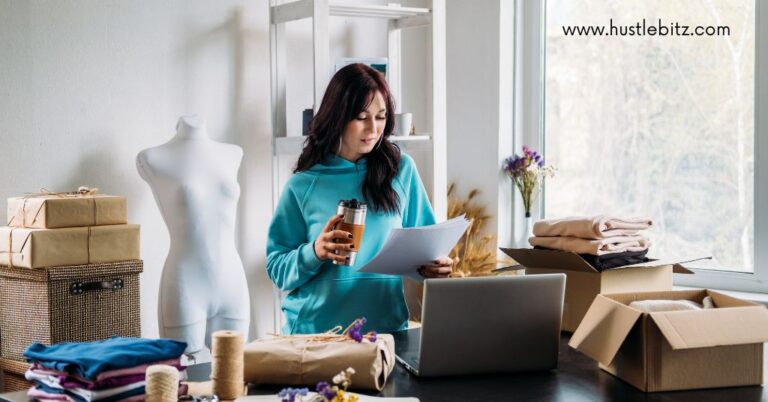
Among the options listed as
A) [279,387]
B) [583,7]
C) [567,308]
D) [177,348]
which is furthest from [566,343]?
[583,7]

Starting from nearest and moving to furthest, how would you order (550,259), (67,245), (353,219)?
1. (353,219)
2. (550,259)
3. (67,245)

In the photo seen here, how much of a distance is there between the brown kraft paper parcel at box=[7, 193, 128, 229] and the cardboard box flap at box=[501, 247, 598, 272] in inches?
51.0

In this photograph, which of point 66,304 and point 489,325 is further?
point 66,304

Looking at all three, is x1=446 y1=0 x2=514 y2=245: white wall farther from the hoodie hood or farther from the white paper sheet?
the white paper sheet

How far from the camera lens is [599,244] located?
2305 millimetres

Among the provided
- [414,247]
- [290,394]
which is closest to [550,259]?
[414,247]

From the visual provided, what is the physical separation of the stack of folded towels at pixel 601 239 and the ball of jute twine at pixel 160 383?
1.18 m

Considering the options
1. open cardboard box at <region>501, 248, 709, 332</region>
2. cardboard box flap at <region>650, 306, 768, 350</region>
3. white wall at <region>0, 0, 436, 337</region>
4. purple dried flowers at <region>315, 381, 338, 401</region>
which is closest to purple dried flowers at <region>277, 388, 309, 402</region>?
purple dried flowers at <region>315, 381, 338, 401</region>

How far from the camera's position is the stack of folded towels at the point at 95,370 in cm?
159

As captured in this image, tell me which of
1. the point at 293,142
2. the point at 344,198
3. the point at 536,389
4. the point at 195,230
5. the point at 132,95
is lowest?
the point at 536,389

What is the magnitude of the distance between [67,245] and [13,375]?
488mm

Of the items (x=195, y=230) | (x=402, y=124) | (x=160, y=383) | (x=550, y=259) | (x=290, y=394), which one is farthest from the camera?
(x=402, y=124)

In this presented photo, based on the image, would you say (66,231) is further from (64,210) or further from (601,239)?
Result: (601,239)

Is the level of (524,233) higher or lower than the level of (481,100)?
lower
